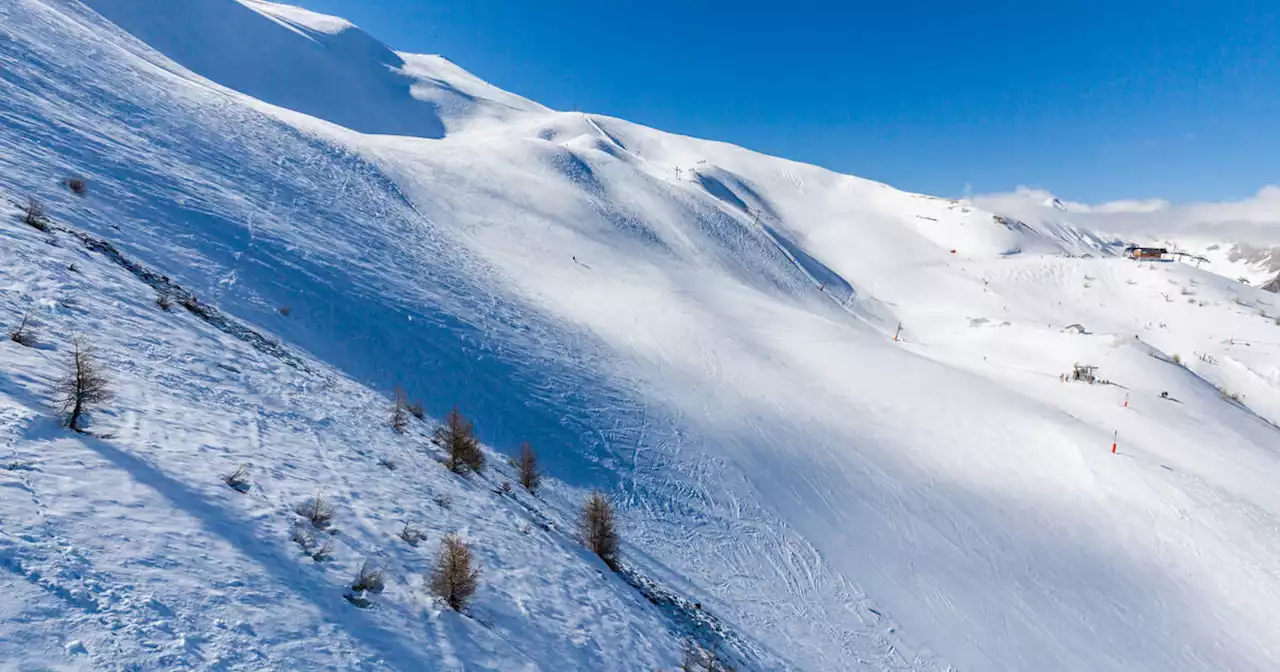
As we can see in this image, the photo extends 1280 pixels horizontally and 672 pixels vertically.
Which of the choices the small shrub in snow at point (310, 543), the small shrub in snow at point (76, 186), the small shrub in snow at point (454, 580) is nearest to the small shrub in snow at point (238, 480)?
the small shrub in snow at point (310, 543)

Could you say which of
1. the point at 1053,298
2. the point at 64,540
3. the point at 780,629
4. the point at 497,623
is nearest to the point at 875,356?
the point at 780,629

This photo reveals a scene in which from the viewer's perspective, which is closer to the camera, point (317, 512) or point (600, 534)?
point (317, 512)

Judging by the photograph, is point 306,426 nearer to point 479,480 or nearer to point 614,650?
point 479,480

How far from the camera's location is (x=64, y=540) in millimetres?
4430

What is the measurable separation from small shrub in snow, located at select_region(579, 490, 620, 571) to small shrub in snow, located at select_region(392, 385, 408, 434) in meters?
3.88

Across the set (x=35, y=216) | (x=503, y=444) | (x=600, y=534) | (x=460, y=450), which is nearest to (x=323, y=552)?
(x=460, y=450)

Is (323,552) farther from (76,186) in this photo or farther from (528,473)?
(76,186)

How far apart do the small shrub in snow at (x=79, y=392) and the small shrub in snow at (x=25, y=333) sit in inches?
23.7

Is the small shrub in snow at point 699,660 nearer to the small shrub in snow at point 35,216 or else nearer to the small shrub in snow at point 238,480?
the small shrub in snow at point 238,480

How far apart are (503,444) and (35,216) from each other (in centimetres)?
941

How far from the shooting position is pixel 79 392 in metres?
5.85

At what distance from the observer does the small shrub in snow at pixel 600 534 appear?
32.9ft

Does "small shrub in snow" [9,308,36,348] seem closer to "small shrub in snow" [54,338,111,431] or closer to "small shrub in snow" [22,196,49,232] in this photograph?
"small shrub in snow" [54,338,111,431]

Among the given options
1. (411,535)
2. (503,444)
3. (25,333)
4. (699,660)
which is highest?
(25,333)
